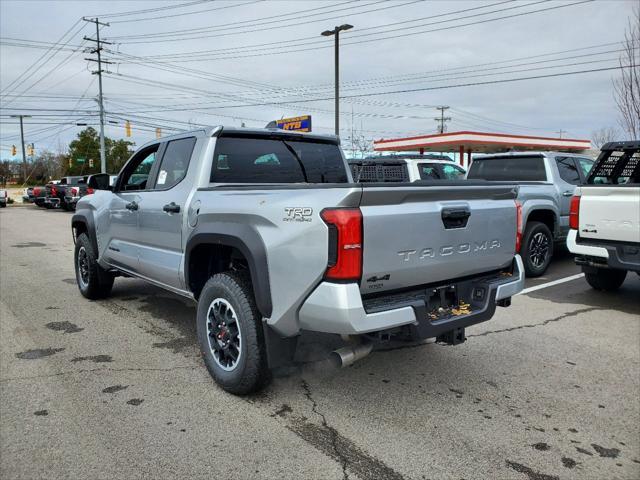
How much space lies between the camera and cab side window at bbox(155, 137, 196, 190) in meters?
4.46

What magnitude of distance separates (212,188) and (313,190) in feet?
4.09

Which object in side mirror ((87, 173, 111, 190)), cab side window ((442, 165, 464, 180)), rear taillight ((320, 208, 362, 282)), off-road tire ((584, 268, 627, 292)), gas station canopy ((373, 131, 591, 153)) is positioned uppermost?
gas station canopy ((373, 131, 591, 153))

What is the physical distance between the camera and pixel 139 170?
216 inches

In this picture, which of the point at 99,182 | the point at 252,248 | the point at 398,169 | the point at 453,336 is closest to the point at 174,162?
the point at 99,182

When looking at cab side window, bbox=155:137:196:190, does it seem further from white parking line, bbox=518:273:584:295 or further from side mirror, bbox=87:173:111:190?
white parking line, bbox=518:273:584:295

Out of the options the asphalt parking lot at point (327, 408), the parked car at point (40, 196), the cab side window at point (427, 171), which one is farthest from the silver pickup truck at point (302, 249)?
the parked car at point (40, 196)

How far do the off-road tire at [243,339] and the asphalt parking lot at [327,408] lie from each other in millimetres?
142

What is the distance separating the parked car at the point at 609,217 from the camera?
5.85 m

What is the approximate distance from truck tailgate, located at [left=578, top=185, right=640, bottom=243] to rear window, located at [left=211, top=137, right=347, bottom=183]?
3.19 m

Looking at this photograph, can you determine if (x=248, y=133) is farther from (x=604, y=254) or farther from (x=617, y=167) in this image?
(x=617, y=167)

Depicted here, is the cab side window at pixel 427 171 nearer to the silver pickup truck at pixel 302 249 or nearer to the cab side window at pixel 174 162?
the silver pickup truck at pixel 302 249

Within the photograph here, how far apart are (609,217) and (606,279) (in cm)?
139

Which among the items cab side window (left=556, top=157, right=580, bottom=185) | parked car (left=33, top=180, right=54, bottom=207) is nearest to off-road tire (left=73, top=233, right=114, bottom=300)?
cab side window (left=556, top=157, right=580, bottom=185)

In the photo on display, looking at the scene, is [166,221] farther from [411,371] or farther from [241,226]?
[411,371]
